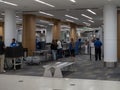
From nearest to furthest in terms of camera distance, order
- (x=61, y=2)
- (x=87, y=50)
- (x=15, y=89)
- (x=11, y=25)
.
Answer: (x=15, y=89)
(x=61, y=2)
(x=11, y=25)
(x=87, y=50)

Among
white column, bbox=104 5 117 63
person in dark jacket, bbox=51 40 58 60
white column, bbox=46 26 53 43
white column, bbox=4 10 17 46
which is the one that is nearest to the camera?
white column, bbox=104 5 117 63

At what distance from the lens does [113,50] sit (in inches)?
598

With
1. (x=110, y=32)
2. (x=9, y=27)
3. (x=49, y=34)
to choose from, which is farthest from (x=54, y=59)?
(x=49, y=34)

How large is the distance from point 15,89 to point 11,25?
34.1ft

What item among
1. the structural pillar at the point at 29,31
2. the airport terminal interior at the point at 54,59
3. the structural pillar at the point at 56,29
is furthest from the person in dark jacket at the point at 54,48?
the structural pillar at the point at 56,29

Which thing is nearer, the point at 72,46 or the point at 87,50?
the point at 72,46

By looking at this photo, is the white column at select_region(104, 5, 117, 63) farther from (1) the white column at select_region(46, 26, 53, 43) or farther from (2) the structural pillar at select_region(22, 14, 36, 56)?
(1) the white column at select_region(46, 26, 53, 43)

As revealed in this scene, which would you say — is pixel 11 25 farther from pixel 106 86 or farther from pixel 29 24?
pixel 106 86

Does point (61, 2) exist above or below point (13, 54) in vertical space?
above

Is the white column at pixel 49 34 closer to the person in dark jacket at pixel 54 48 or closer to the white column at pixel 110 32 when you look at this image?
the person in dark jacket at pixel 54 48

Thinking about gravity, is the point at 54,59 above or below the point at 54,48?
below

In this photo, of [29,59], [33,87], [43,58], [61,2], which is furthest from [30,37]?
[33,87]

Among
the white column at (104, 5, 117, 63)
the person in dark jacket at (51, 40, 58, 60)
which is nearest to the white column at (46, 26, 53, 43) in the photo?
the person in dark jacket at (51, 40, 58, 60)

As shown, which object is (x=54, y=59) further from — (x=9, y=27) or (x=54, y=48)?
(x=9, y=27)
